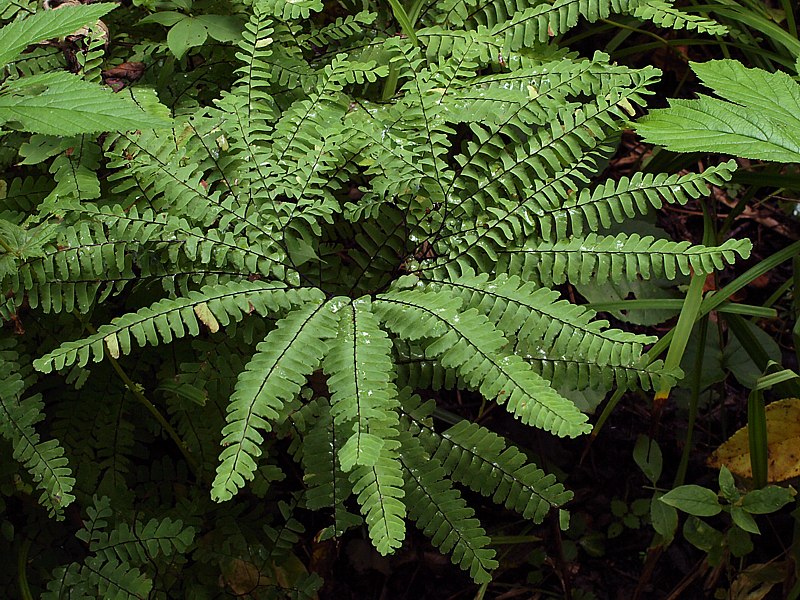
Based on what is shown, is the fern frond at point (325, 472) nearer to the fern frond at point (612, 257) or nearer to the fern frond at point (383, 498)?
the fern frond at point (383, 498)

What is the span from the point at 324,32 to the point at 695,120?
1.11 meters

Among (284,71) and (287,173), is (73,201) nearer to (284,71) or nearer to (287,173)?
(287,173)

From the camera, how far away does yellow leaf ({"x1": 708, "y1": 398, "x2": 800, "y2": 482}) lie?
205 centimetres

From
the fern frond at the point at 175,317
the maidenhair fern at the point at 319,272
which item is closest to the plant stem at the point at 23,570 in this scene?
the maidenhair fern at the point at 319,272

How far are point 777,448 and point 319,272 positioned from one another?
1.40m

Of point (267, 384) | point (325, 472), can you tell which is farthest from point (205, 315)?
point (325, 472)

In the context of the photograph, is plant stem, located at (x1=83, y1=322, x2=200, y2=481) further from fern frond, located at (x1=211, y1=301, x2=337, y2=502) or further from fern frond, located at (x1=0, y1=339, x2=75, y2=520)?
fern frond, located at (x1=211, y1=301, x2=337, y2=502)

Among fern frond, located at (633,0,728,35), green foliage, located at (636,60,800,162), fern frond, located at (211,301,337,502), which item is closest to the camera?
fern frond, located at (211,301,337,502)

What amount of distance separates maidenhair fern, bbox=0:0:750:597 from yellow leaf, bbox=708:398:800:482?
64 cm

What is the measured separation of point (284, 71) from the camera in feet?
6.91

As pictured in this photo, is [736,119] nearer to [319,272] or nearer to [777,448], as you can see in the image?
[777,448]

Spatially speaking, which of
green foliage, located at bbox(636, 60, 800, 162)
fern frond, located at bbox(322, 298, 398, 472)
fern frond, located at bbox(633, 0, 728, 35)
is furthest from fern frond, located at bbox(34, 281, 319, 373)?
fern frond, located at bbox(633, 0, 728, 35)

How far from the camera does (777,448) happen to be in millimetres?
2098

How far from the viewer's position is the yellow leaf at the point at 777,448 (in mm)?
2055
